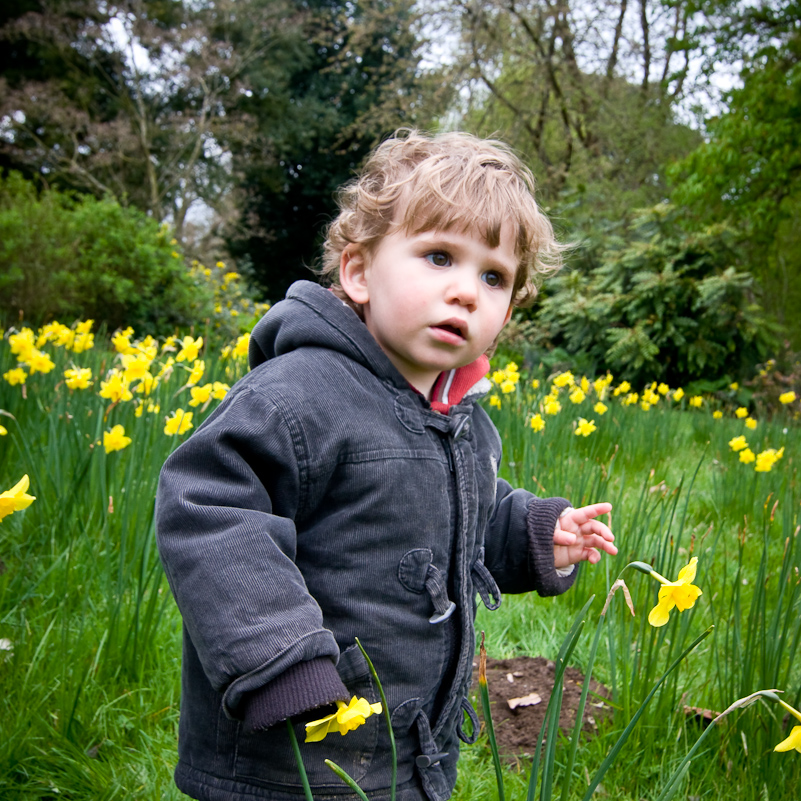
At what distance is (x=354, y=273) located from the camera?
129cm

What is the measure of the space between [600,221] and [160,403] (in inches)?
348

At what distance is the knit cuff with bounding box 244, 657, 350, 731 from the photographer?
0.84 metres

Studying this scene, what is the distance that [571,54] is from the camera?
1225 centimetres

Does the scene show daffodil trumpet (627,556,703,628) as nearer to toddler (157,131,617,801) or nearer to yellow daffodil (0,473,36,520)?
toddler (157,131,617,801)

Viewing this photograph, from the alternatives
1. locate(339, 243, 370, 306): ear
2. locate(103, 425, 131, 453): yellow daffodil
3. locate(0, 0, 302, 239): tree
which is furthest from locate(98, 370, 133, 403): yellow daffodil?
locate(0, 0, 302, 239): tree

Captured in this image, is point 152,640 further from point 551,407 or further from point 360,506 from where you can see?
point 551,407

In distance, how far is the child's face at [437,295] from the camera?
1.14m

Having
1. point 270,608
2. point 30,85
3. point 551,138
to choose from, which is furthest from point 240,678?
point 30,85

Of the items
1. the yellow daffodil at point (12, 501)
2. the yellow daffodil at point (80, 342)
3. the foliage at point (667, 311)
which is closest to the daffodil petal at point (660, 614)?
the yellow daffodil at point (12, 501)

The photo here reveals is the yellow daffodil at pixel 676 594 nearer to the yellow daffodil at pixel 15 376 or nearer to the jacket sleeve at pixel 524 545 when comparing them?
the jacket sleeve at pixel 524 545

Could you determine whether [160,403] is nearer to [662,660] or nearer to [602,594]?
[602,594]

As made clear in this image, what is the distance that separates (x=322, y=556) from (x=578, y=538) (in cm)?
57

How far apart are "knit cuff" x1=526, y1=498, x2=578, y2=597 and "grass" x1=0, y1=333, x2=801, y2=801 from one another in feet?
0.78

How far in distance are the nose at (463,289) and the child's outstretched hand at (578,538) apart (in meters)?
0.47
